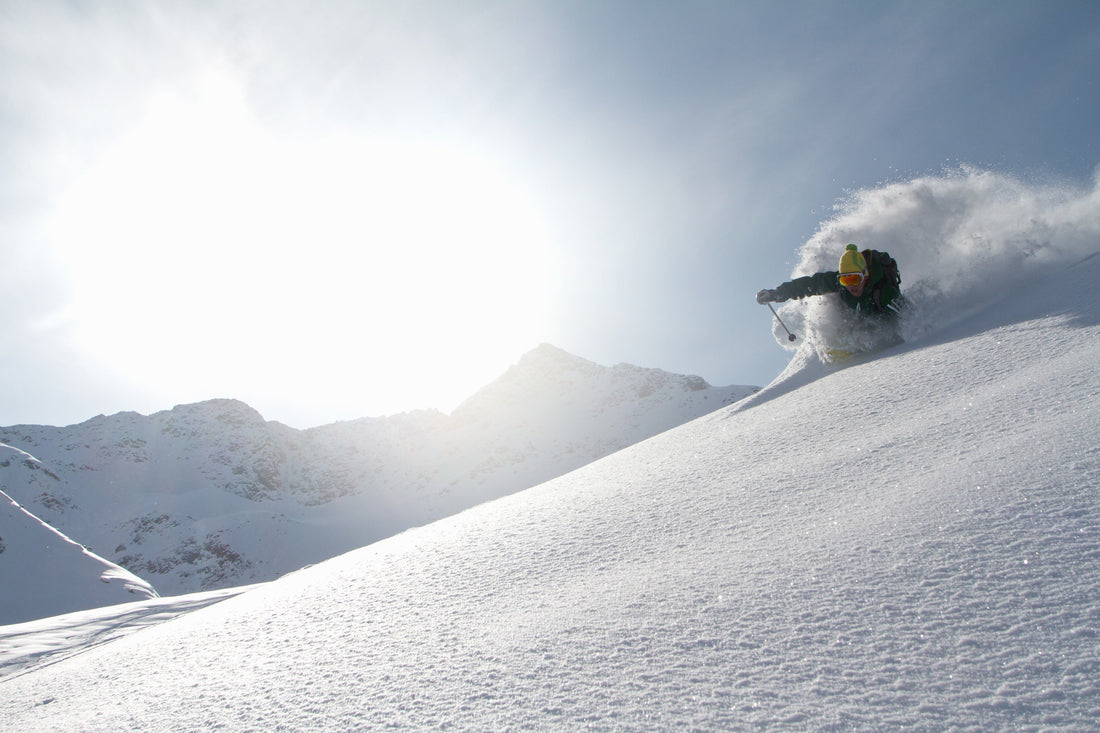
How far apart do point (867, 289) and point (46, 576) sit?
129 feet

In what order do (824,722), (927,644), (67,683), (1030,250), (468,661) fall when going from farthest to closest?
(1030,250)
(67,683)
(468,661)
(927,644)
(824,722)

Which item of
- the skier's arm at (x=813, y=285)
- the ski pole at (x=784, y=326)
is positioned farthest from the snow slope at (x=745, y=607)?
the ski pole at (x=784, y=326)

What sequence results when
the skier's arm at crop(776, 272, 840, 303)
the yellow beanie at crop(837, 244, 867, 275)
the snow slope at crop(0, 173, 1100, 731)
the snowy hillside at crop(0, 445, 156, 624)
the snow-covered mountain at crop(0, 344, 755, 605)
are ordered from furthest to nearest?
the snow-covered mountain at crop(0, 344, 755, 605), the snowy hillside at crop(0, 445, 156, 624), the skier's arm at crop(776, 272, 840, 303), the yellow beanie at crop(837, 244, 867, 275), the snow slope at crop(0, 173, 1100, 731)

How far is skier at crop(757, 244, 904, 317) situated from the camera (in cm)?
720

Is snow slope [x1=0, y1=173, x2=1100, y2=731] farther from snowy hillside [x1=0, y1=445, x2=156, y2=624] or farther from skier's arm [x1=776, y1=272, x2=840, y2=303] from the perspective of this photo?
snowy hillside [x1=0, y1=445, x2=156, y2=624]

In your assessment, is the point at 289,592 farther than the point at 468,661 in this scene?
Yes

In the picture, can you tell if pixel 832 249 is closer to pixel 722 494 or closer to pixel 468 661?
pixel 722 494

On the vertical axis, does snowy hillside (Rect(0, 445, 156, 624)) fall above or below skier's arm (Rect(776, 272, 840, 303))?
below

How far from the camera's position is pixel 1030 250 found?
24.8 feet

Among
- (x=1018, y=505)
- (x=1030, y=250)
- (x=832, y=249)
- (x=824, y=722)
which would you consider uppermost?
(x=832, y=249)

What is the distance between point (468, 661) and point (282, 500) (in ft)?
494

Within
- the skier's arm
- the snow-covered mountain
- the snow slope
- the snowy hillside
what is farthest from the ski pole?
the snow-covered mountain

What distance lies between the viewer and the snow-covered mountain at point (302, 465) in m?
97.3

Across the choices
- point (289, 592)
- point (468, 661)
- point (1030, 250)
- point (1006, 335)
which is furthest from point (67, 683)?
point (1030, 250)
